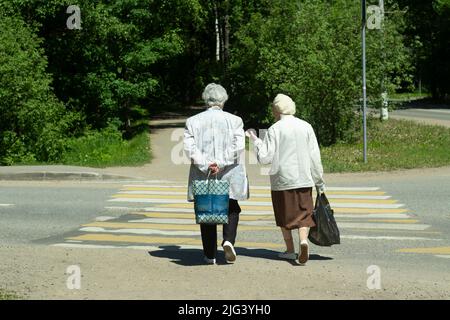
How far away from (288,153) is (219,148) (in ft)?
2.38

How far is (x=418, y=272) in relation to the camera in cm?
883

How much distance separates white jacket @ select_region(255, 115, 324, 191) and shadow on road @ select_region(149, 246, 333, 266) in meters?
0.88

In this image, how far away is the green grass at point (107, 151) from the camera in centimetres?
2314

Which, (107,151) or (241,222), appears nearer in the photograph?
(241,222)

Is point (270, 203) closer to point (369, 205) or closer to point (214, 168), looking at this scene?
point (369, 205)

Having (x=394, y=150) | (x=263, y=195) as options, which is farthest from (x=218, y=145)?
(x=394, y=150)

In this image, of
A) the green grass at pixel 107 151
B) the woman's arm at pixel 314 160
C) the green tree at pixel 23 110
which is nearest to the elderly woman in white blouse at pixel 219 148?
the woman's arm at pixel 314 160

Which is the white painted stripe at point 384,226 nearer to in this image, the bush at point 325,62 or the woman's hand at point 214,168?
the woman's hand at point 214,168

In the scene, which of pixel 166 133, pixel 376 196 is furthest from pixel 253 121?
pixel 376 196

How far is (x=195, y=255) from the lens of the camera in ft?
31.8

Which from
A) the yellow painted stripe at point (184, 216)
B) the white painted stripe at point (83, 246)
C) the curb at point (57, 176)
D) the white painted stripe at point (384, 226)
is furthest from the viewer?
the curb at point (57, 176)

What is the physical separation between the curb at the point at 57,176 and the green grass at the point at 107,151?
2.81 meters

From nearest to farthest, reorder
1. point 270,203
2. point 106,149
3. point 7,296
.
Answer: point 7,296 → point 270,203 → point 106,149

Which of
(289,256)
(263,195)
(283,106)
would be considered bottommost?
(263,195)
